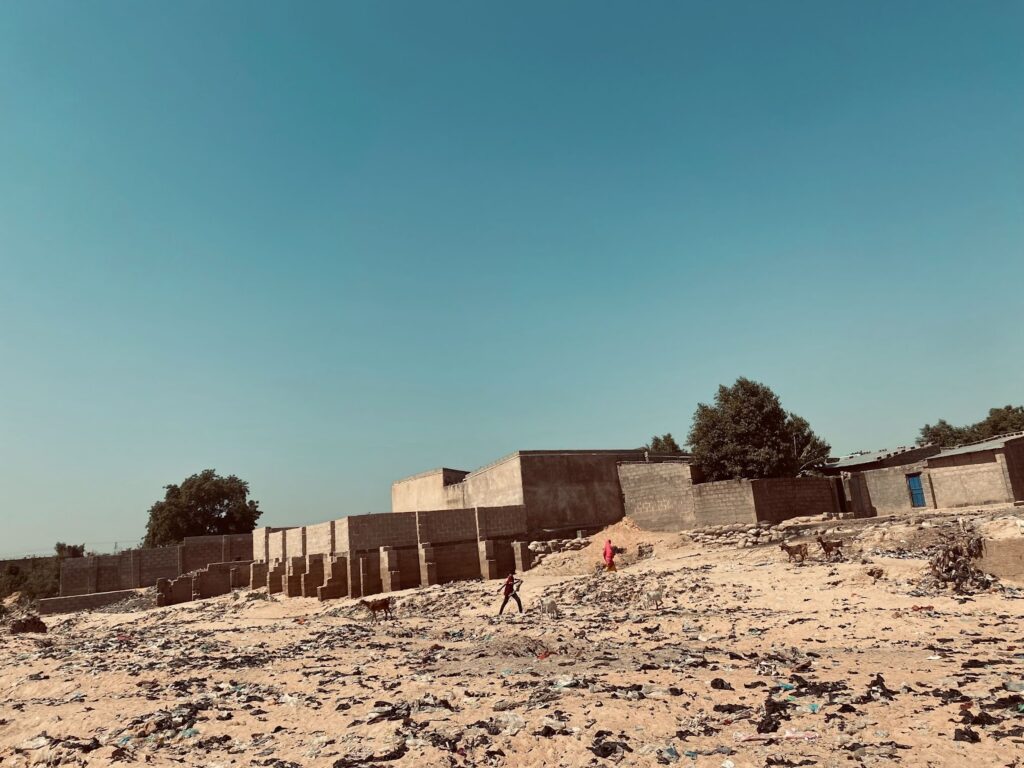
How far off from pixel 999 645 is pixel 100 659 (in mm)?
16477

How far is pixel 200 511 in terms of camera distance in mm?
56344

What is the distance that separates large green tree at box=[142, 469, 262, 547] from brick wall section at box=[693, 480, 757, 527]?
146 ft

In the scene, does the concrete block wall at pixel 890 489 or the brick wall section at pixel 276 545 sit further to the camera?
the brick wall section at pixel 276 545

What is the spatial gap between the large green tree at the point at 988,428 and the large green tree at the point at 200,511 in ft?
184

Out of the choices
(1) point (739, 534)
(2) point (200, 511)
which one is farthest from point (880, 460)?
(2) point (200, 511)

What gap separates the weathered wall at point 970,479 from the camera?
2406cm

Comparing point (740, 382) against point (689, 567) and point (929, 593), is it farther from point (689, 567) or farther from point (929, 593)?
point (929, 593)

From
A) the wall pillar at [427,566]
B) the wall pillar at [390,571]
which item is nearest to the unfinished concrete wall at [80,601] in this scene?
the wall pillar at [390,571]

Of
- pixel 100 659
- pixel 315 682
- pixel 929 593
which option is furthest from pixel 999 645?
pixel 100 659

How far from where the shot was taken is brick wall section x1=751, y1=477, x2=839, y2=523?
23984 mm

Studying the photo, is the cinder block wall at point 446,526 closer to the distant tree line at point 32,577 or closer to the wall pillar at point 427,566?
the wall pillar at point 427,566

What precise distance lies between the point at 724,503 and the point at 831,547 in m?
7.62

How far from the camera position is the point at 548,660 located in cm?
989

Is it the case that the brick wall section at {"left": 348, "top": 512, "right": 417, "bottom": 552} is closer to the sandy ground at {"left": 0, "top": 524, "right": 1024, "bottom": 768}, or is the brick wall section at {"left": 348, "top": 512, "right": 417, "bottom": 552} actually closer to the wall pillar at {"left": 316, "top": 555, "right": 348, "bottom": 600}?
the wall pillar at {"left": 316, "top": 555, "right": 348, "bottom": 600}
